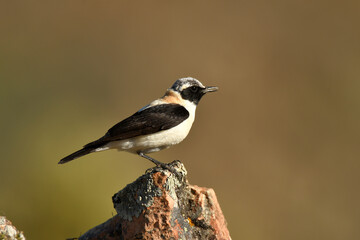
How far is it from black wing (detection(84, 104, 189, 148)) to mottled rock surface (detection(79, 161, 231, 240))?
44.5 inches

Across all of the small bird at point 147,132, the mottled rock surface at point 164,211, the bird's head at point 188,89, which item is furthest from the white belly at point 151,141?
the mottled rock surface at point 164,211

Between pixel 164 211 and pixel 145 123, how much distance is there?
1749 millimetres

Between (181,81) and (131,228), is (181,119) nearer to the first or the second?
(181,81)

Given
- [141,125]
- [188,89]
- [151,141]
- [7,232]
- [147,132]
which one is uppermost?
[188,89]

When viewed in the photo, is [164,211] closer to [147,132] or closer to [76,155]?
[147,132]

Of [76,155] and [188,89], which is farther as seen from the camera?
[188,89]

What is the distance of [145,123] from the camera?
604 cm

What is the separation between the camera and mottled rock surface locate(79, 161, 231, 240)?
177 inches

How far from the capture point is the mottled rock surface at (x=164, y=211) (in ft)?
14.8

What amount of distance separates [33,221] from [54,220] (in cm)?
43

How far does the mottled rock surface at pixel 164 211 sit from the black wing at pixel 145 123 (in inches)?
A: 44.5

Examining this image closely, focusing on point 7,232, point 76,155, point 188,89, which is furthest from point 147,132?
point 7,232

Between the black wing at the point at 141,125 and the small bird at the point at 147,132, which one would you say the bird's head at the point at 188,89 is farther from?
the black wing at the point at 141,125

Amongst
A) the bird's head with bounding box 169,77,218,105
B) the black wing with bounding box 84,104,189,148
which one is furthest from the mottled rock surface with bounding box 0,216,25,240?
the bird's head with bounding box 169,77,218,105
